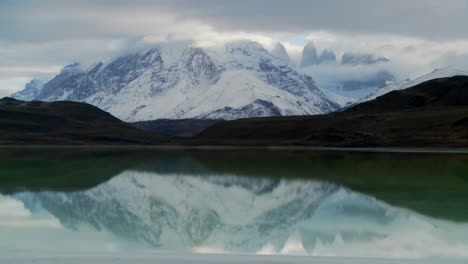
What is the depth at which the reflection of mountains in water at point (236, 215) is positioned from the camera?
1098 inches

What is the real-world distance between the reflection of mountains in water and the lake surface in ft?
0.24

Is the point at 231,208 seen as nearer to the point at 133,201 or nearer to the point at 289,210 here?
the point at 289,210

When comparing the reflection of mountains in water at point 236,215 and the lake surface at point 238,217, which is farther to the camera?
the reflection of mountains in water at point 236,215

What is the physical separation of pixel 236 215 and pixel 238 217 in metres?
0.85

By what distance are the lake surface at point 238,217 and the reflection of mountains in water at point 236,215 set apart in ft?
0.24

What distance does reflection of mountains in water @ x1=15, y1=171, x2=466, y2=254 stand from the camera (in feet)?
91.5

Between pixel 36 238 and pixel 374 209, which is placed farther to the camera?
pixel 374 209

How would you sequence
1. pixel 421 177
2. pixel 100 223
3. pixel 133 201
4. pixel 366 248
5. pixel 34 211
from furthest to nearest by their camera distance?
pixel 421 177 → pixel 133 201 → pixel 34 211 → pixel 100 223 → pixel 366 248

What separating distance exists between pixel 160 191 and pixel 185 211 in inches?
513

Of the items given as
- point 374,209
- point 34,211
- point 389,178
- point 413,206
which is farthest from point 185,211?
point 389,178

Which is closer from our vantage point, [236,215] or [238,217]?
[238,217]

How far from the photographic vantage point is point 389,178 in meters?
61.6

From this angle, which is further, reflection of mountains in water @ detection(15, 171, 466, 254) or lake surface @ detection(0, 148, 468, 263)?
reflection of mountains in water @ detection(15, 171, 466, 254)

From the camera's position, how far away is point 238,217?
36.9 metres
